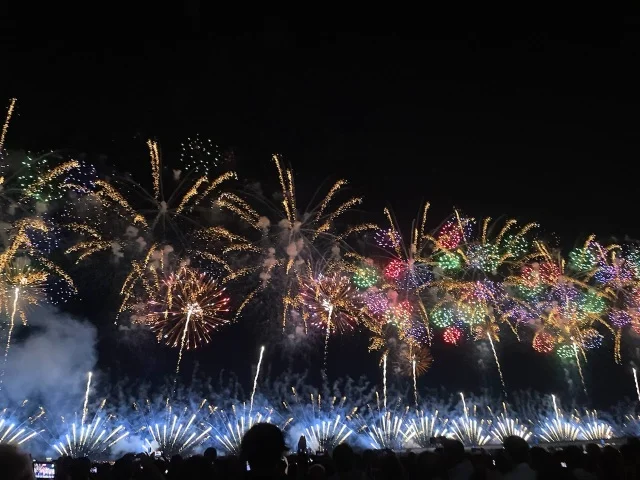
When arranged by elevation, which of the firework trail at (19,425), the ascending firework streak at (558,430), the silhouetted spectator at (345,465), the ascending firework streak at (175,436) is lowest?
the ascending firework streak at (558,430)

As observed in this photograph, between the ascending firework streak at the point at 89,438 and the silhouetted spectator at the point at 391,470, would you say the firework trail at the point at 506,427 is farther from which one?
the silhouetted spectator at the point at 391,470

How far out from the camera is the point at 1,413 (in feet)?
92.9

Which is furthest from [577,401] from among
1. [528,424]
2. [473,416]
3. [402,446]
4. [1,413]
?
[1,413]

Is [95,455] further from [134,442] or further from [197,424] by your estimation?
[197,424]

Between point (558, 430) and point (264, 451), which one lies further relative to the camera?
point (558, 430)

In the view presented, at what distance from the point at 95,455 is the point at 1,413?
6061 mm

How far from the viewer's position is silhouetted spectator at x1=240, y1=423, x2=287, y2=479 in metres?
2.62

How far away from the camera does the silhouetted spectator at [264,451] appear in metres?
2.62

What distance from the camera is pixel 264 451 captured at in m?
2.64

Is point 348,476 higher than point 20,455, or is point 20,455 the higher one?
point 20,455

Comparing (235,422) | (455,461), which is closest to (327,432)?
(235,422)

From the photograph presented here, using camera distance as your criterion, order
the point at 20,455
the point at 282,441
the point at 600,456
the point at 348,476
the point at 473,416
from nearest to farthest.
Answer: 1. the point at 20,455
2. the point at 282,441
3. the point at 348,476
4. the point at 600,456
5. the point at 473,416

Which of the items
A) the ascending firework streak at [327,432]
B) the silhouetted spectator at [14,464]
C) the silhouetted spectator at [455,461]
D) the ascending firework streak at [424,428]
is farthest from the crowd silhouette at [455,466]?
the ascending firework streak at [424,428]

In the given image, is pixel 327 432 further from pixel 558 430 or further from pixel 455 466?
pixel 455 466
